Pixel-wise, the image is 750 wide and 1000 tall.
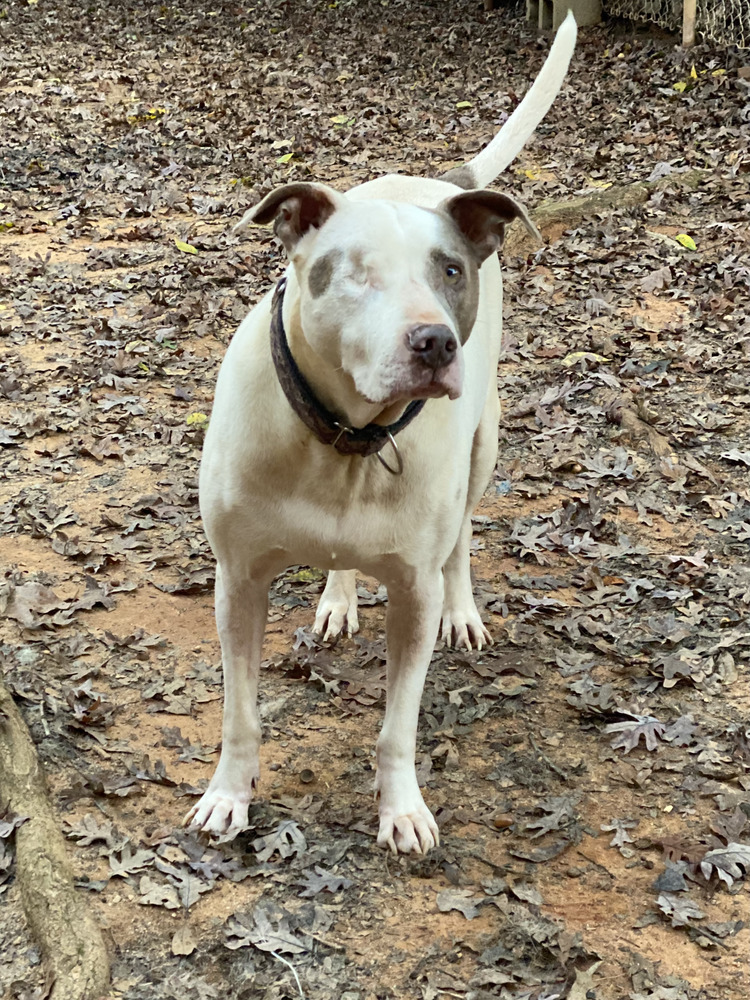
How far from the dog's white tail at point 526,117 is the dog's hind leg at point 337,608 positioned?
65.1 inches

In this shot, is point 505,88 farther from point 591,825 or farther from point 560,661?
point 591,825

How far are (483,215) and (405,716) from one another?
149 cm

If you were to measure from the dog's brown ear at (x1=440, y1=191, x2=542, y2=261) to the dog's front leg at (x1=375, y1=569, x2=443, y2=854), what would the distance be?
3.16 feet

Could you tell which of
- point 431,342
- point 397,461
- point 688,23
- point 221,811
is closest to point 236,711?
point 221,811

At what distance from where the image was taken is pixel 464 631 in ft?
14.3

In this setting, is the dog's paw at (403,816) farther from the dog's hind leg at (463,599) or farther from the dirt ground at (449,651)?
the dog's hind leg at (463,599)

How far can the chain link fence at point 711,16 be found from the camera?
12117mm

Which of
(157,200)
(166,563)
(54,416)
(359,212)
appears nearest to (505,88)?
(157,200)

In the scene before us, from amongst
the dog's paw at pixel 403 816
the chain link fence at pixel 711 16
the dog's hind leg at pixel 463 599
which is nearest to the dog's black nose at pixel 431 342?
the dog's paw at pixel 403 816

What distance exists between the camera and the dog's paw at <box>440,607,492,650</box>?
4367 mm

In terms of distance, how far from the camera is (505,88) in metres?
13.4

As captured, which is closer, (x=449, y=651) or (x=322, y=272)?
(x=322, y=272)

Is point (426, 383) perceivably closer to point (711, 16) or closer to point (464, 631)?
point (464, 631)

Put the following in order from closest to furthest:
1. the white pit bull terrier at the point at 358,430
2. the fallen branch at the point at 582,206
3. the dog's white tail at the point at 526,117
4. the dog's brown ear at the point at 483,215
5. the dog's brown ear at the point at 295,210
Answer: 1. the white pit bull terrier at the point at 358,430
2. the dog's brown ear at the point at 295,210
3. the dog's brown ear at the point at 483,215
4. the dog's white tail at the point at 526,117
5. the fallen branch at the point at 582,206
